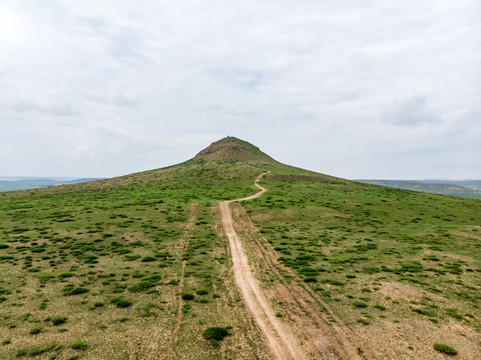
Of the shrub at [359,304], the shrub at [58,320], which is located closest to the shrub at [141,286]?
the shrub at [58,320]

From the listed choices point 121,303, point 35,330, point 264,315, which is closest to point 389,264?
point 264,315

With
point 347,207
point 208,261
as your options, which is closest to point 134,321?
point 208,261

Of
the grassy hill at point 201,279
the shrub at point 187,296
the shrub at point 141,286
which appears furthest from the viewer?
the shrub at point 141,286

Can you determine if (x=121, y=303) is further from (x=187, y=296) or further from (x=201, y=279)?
(x=201, y=279)

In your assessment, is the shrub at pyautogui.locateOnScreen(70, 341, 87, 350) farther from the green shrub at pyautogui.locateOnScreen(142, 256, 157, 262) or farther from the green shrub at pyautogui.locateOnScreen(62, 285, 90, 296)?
the green shrub at pyautogui.locateOnScreen(142, 256, 157, 262)

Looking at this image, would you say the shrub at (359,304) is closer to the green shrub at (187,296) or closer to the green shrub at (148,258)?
the green shrub at (187,296)

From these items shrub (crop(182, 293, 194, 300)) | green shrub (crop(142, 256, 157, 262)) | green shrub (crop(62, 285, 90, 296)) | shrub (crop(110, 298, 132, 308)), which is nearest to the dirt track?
shrub (crop(182, 293, 194, 300))
